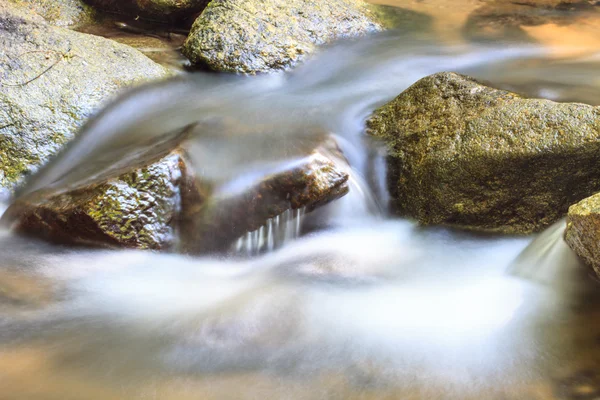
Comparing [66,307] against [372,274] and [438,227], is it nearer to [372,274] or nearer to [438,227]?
[372,274]

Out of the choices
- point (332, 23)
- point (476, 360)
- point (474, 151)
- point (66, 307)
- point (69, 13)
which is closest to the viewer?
point (476, 360)

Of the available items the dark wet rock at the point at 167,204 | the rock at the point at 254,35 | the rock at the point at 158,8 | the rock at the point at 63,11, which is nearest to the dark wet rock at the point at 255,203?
the dark wet rock at the point at 167,204

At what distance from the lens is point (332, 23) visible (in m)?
6.16

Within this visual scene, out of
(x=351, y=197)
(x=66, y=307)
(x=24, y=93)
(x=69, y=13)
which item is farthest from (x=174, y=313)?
(x=69, y=13)

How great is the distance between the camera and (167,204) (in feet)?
10.6

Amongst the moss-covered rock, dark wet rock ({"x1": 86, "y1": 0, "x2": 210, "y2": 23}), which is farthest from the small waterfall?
dark wet rock ({"x1": 86, "y1": 0, "x2": 210, "y2": 23})

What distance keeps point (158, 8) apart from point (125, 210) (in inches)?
177

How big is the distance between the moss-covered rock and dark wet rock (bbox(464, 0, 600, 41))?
196 inches

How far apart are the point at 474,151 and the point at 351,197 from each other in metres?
0.96

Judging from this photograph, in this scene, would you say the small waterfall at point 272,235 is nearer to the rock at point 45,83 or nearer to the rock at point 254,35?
the rock at point 45,83

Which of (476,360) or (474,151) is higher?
(474,151)

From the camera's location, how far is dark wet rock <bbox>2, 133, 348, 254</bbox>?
3.20m

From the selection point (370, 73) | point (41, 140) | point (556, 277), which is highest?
point (370, 73)

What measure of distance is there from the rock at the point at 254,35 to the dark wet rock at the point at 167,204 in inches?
87.5
